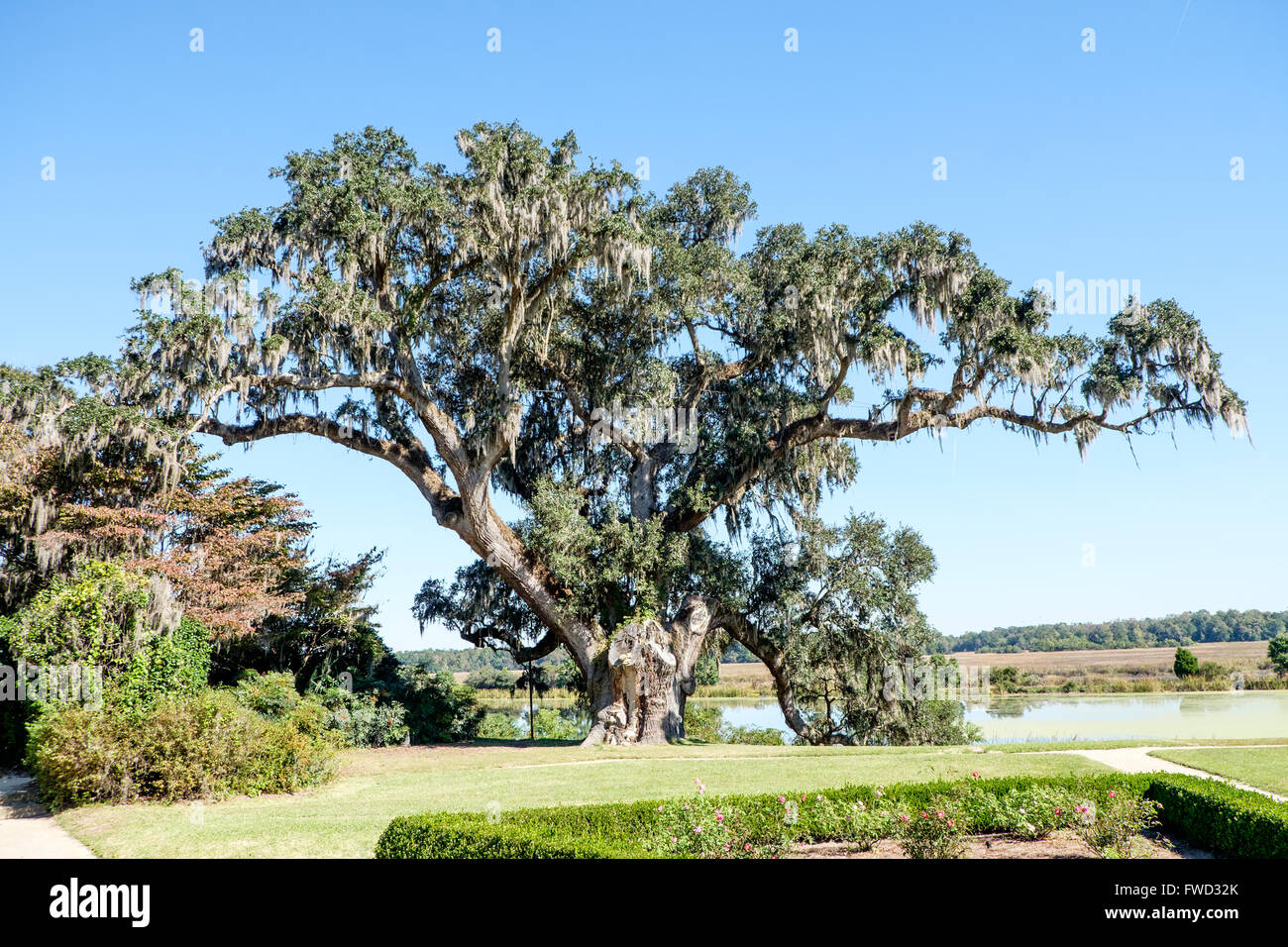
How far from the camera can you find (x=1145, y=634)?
89562 millimetres

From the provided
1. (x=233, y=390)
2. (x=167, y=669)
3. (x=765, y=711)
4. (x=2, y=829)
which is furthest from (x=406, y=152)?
(x=765, y=711)

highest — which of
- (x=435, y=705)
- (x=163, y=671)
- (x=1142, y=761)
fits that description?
(x=163, y=671)

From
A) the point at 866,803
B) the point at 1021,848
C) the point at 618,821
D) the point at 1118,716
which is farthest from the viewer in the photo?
the point at 1118,716

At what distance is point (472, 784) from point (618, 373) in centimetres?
984

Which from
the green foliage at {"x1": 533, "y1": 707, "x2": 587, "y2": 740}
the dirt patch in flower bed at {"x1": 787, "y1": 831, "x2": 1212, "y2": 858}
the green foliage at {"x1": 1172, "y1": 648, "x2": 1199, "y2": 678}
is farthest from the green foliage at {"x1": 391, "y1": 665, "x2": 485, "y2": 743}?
the green foliage at {"x1": 1172, "y1": 648, "x2": 1199, "y2": 678}

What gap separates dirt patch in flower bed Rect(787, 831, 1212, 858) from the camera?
7.99m

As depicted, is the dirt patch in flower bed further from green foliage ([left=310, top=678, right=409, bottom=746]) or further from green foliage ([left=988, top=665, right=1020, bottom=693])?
green foliage ([left=988, top=665, right=1020, bottom=693])

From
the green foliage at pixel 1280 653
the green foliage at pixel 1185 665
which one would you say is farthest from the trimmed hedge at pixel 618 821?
the green foliage at pixel 1280 653

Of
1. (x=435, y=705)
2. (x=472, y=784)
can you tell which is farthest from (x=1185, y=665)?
(x=472, y=784)

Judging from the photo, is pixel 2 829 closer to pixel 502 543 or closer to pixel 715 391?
pixel 502 543

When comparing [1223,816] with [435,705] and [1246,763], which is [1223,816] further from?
[435,705]

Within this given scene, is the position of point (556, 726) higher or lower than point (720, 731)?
lower
